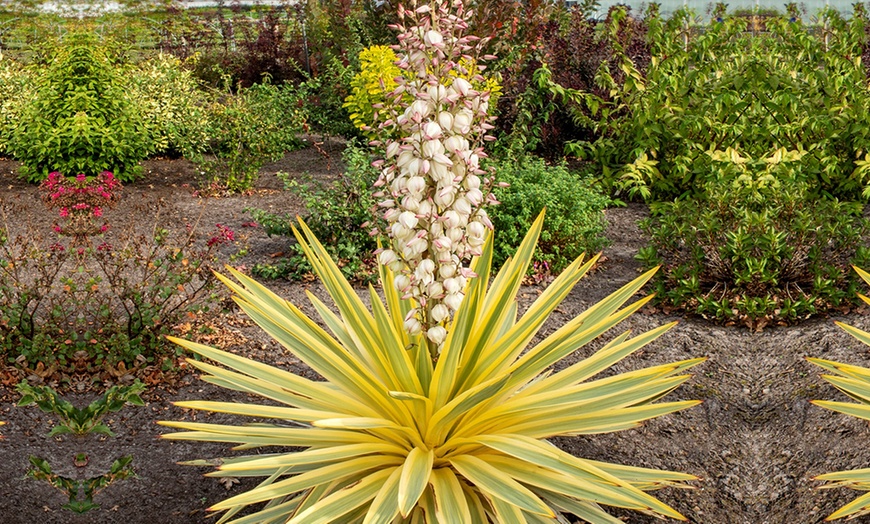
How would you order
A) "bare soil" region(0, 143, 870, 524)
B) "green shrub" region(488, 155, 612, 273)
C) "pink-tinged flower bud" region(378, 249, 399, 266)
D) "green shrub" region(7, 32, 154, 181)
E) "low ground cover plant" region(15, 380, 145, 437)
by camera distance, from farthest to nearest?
"green shrub" region(7, 32, 154, 181), "green shrub" region(488, 155, 612, 273), "bare soil" region(0, 143, 870, 524), "low ground cover plant" region(15, 380, 145, 437), "pink-tinged flower bud" region(378, 249, 399, 266)

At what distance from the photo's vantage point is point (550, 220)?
6.19m

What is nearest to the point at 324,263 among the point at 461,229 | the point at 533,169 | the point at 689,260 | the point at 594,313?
the point at 461,229

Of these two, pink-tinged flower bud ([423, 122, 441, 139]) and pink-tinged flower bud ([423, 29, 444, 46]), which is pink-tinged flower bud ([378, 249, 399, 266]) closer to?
pink-tinged flower bud ([423, 122, 441, 139])

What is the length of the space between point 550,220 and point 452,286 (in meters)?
3.42

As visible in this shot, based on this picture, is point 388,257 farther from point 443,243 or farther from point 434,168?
point 434,168

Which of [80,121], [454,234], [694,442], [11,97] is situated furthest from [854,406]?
[11,97]

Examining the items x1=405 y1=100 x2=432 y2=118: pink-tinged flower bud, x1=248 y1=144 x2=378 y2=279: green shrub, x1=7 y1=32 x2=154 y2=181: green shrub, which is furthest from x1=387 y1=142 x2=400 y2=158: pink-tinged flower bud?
x1=7 y1=32 x2=154 y2=181: green shrub

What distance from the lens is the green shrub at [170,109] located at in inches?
347

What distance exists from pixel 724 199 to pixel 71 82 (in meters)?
6.39

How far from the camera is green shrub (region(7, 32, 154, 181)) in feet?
28.5

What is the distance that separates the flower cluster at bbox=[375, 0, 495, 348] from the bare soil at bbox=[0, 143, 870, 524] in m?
1.42

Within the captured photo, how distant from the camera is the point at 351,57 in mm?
9898

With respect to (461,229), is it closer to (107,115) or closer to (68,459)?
(68,459)

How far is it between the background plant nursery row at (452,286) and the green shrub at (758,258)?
1.0 inches
